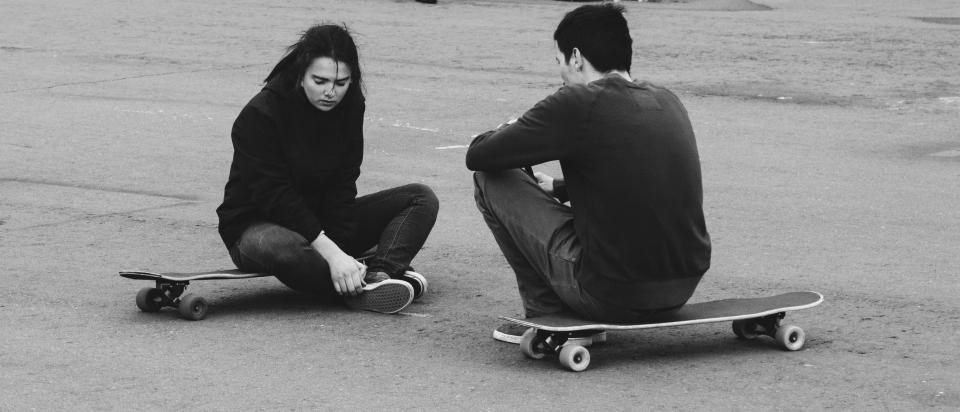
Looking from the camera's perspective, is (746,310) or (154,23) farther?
(154,23)

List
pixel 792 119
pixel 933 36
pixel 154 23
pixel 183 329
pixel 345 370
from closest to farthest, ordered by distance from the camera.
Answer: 1. pixel 345 370
2. pixel 183 329
3. pixel 792 119
4. pixel 933 36
5. pixel 154 23

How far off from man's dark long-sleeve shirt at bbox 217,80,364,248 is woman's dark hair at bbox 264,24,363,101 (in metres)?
0.06

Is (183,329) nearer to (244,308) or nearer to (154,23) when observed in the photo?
(244,308)

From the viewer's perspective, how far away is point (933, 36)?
16.2 m

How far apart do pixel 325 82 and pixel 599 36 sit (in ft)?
4.16

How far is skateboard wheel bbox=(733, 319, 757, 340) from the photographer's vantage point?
5.27 metres

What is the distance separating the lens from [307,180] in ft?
19.4

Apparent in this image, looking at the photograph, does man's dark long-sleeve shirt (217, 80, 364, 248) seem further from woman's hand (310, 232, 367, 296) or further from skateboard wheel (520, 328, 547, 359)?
skateboard wheel (520, 328, 547, 359)

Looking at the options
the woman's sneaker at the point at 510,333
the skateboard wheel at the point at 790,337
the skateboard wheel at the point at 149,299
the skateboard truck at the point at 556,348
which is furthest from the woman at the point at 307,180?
the skateboard wheel at the point at 790,337

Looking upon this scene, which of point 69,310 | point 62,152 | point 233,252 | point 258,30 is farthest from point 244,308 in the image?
point 258,30

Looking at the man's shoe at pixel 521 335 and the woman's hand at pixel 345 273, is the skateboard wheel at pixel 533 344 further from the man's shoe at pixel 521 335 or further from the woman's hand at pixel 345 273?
the woman's hand at pixel 345 273

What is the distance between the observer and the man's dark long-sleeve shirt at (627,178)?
491 centimetres

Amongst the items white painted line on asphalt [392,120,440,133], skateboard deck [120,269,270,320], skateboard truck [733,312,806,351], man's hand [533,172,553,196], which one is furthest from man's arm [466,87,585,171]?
white painted line on asphalt [392,120,440,133]

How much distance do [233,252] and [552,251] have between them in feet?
5.04
